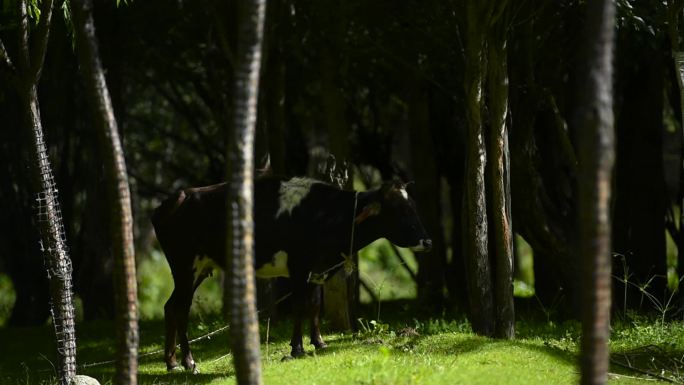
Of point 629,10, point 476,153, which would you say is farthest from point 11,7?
point 629,10

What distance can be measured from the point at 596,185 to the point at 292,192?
6.81 meters

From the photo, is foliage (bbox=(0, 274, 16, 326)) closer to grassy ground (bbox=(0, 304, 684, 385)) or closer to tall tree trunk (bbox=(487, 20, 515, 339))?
grassy ground (bbox=(0, 304, 684, 385))

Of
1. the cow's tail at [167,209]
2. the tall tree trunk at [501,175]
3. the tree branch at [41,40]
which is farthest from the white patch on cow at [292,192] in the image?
the tree branch at [41,40]

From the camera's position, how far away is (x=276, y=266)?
13766 millimetres

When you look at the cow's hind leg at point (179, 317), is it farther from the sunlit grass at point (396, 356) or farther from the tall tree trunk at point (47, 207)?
the tall tree trunk at point (47, 207)

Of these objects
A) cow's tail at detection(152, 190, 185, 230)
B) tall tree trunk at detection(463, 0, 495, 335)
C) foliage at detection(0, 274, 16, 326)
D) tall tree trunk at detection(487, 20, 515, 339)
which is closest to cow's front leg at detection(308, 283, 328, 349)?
cow's tail at detection(152, 190, 185, 230)

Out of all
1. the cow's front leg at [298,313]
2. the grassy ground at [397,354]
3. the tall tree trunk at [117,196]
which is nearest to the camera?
the tall tree trunk at [117,196]

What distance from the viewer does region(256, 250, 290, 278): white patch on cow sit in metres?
13.7

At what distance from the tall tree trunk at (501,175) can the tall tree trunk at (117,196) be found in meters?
6.40

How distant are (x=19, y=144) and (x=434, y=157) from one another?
25.9 feet

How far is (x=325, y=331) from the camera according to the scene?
15.8m

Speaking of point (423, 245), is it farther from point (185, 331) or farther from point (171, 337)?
point (171, 337)

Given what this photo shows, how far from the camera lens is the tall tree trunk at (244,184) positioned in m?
7.95

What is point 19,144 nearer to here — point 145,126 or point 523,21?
point 145,126
